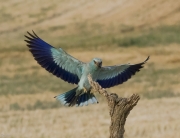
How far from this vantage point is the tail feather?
635 centimetres

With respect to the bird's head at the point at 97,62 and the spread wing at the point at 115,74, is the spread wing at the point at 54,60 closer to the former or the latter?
the spread wing at the point at 115,74

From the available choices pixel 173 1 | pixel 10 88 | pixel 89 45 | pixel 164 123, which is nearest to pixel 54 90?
pixel 10 88

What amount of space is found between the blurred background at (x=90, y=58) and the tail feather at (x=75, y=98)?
4.10m

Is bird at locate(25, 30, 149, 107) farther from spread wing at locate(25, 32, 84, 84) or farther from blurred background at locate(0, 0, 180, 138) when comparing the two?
blurred background at locate(0, 0, 180, 138)

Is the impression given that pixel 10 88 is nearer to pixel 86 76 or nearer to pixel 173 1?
pixel 86 76

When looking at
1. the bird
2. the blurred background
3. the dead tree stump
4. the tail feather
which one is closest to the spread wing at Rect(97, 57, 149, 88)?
the bird

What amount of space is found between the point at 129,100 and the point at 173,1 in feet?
105

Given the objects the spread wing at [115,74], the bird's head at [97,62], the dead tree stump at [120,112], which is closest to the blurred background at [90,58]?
the spread wing at [115,74]

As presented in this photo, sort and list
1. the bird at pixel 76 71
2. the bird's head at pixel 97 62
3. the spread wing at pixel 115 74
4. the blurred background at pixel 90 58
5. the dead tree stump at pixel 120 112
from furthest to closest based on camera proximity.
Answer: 1. the blurred background at pixel 90 58
2. the spread wing at pixel 115 74
3. the bird at pixel 76 71
4. the bird's head at pixel 97 62
5. the dead tree stump at pixel 120 112

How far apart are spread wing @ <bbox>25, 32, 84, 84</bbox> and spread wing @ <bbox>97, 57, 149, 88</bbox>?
25 cm

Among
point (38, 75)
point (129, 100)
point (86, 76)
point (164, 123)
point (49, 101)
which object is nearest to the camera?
point (129, 100)

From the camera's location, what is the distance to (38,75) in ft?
83.3

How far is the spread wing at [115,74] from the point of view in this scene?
21.3ft

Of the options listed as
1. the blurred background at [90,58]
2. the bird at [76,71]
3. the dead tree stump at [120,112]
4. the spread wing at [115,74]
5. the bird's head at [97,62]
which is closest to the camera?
the dead tree stump at [120,112]
